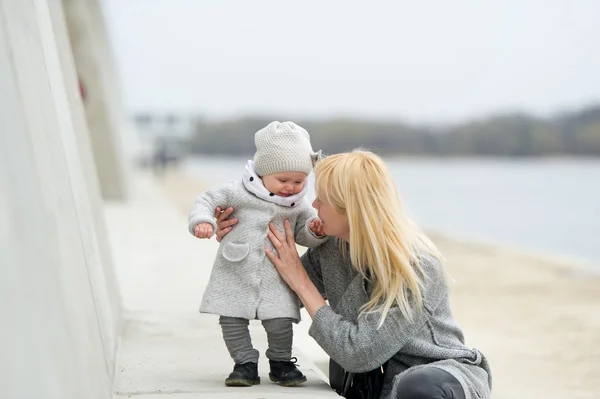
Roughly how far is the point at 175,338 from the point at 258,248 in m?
1.79

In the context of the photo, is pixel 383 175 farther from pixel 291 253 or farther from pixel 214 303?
pixel 214 303

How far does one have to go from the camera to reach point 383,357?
4.00 meters

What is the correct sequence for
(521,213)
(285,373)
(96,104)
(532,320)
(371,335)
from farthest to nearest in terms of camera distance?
(521,213), (96,104), (532,320), (285,373), (371,335)

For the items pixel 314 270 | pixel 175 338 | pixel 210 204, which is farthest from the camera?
pixel 175 338

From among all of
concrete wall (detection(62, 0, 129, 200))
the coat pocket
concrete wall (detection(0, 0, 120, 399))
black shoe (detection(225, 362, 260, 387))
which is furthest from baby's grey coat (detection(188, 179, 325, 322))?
concrete wall (detection(62, 0, 129, 200))

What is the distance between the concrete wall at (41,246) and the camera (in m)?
2.73

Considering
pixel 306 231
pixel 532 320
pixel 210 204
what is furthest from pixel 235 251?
pixel 532 320

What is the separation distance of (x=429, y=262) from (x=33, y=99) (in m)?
1.68

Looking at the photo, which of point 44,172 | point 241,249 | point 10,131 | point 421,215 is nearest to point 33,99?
point 44,172

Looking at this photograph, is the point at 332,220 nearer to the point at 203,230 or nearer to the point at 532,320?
the point at 203,230

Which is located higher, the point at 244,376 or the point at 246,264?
the point at 246,264

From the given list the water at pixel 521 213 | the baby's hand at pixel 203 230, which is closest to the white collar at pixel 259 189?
the baby's hand at pixel 203 230

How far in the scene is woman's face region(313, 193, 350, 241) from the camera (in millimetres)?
4113

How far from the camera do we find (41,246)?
3227 millimetres
